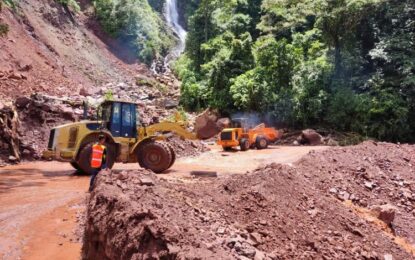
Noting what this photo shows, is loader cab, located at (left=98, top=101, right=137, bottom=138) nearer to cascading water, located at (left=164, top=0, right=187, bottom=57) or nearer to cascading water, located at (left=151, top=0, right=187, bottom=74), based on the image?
cascading water, located at (left=151, top=0, right=187, bottom=74)

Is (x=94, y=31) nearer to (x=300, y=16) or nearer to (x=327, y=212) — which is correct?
(x=300, y=16)

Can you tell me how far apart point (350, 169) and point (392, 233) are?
2348 mm

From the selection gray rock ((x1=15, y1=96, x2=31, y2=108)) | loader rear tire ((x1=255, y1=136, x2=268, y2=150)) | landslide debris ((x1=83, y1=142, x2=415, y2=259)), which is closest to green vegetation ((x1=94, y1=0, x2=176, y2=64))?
loader rear tire ((x1=255, y1=136, x2=268, y2=150))

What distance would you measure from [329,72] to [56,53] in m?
18.5

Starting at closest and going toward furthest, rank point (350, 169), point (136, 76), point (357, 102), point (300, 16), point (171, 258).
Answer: point (171, 258), point (350, 169), point (357, 102), point (300, 16), point (136, 76)

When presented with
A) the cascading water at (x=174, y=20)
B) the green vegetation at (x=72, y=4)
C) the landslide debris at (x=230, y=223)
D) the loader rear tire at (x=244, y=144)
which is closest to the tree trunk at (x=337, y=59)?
the loader rear tire at (x=244, y=144)

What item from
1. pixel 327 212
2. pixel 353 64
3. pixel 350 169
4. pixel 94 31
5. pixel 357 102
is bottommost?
pixel 327 212

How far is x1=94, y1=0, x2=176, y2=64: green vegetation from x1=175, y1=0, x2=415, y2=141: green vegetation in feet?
31.4

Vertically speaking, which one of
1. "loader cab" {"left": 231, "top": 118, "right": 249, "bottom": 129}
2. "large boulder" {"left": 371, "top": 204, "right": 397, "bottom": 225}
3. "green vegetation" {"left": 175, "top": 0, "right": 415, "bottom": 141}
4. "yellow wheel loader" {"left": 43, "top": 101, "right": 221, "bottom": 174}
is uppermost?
"green vegetation" {"left": 175, "top": 0, "right": 415, "bottom": 141}

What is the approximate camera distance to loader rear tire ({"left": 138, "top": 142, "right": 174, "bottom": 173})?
13.0 m

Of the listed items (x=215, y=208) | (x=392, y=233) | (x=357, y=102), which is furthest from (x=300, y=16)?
(x=215, y=208)

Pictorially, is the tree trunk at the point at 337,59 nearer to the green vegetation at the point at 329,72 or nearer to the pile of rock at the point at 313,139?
the green vegetation at the point at 329,72

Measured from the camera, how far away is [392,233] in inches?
294

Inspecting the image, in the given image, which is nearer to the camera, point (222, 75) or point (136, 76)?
point (222, 75)
